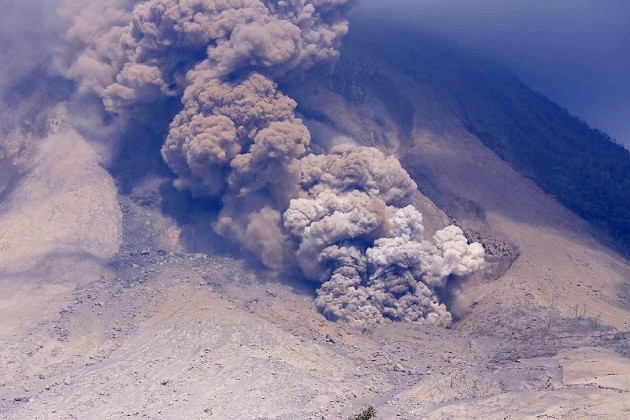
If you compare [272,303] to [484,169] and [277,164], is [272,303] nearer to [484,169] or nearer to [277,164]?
[277,164]

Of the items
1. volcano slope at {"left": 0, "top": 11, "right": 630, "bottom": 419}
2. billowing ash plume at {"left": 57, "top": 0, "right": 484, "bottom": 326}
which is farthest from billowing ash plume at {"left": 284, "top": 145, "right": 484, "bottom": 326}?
volcano slope at {"left": 0, "top": 11, "right": 630, "bottom": 419}

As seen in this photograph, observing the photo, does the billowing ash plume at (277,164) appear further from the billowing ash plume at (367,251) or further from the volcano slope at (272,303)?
the volcano slope at (272,303)

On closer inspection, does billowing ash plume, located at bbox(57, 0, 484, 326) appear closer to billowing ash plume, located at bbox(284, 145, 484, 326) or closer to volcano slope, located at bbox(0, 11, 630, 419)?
billowing ash plume, located at bbox(284, 145, 484, 326)

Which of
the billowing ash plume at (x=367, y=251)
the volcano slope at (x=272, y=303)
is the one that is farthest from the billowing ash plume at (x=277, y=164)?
the volcano slope at (x=272, y=303)

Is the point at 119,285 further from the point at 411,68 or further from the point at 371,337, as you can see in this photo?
the point at 411,68

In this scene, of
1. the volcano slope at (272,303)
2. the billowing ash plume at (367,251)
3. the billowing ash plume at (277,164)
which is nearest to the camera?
the volcano slope at (272,303)

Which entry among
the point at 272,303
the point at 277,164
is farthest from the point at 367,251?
the point at 277,164
